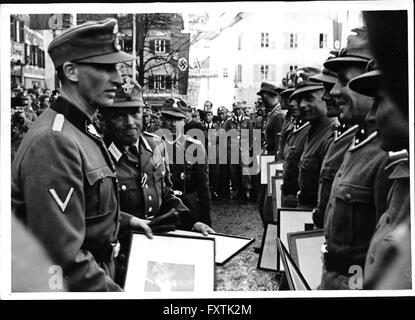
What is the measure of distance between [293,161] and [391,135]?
62cm

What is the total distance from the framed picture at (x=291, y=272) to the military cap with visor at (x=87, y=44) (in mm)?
1521

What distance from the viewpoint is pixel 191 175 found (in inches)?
157

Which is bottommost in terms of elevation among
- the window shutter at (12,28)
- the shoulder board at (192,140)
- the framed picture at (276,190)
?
the framed picture at (276,190)

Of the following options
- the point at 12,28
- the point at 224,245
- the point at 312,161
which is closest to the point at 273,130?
the point at 312,161

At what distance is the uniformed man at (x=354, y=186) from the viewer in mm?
A: 3703

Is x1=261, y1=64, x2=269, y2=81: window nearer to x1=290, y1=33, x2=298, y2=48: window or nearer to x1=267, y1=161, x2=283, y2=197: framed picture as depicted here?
x1=290, y1=33, x2=298, y2=48: window

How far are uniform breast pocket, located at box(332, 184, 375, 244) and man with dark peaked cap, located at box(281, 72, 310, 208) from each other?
325 millimetres

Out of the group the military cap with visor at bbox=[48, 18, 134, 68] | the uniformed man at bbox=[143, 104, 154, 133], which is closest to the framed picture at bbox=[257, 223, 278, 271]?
the uniformed man at bbox=[143, 104, 154, 133]

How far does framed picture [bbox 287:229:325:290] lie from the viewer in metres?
3.94

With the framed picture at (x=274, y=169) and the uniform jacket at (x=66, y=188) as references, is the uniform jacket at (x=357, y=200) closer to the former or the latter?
the framed picture at (x=274, y=169)

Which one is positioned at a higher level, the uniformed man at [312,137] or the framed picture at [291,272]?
the uniformed man at [312,137]

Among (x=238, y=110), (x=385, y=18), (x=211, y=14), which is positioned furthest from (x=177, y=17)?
(x=385, y=18)

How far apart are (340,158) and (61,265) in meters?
1.75

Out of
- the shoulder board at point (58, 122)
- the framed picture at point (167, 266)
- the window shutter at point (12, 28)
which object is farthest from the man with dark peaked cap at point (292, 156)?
the window shutter at point (12, 28)
